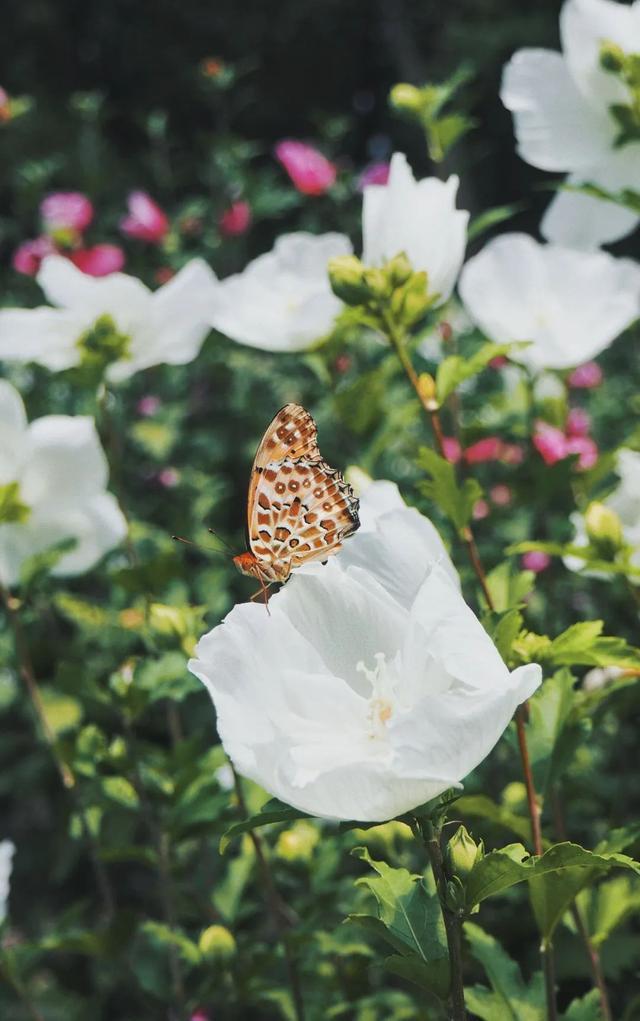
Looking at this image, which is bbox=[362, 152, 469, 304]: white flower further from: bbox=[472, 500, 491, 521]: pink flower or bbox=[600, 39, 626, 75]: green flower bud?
bbox=[472, 500, 491, 521]: pink flower

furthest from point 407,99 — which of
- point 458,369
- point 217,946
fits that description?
point 217,946

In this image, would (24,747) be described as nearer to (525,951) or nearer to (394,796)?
(525,951)

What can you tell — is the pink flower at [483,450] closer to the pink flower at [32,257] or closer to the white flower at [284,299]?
the white flower at [284,299]

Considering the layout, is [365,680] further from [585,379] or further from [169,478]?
[585,379]

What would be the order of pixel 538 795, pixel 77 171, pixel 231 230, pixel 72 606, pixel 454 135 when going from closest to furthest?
pixel 538 795 < pixel 454 135 < pixel 72 606 < pixel 231 230 < pixel 77 171

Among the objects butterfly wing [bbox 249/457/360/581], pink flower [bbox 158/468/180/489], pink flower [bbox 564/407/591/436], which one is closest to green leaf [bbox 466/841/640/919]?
butterfly wing [bbox 249/457/360/581]

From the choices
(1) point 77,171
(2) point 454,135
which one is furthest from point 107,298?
(1) point 77,171
